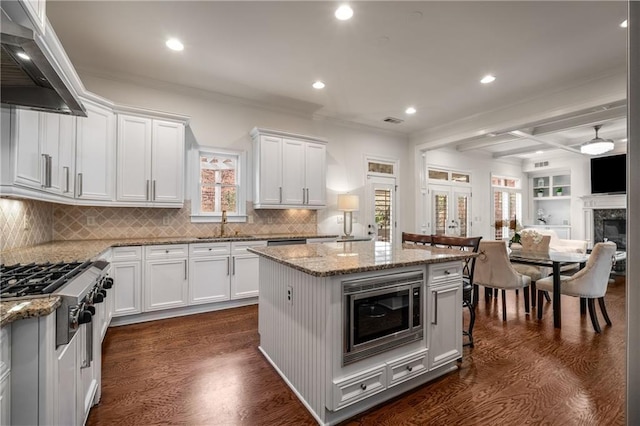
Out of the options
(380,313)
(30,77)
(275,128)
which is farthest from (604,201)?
(30,77)

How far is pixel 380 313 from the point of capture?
6.36ft

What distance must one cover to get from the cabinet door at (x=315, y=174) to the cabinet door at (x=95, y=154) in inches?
102

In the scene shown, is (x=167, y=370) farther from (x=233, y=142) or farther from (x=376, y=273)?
Result: (x=233, y=142)

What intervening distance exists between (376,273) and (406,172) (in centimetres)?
499

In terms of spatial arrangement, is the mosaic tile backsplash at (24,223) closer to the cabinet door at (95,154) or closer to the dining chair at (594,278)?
the cabinet door at (95,154)

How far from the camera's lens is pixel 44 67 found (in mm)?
1390

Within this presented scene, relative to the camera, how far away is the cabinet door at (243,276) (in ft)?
12.8

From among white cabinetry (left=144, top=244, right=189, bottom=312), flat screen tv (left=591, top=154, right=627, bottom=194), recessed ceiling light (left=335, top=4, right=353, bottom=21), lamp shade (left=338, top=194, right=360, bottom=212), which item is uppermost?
recessed ceiling light (left=335, top=4, right=353, bottom=21)

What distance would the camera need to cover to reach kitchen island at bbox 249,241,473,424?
175cm

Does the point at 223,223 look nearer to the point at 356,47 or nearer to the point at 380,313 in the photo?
the point at 356,47

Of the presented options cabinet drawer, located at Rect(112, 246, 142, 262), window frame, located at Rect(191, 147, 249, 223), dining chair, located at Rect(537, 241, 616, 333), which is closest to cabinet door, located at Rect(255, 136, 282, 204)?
window frame, located at Rect(191, 147, 249, 223)

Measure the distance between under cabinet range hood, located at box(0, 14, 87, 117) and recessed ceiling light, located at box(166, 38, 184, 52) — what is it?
162 centimetres

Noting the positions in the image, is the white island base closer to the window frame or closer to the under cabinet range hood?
the under cabinet range hood

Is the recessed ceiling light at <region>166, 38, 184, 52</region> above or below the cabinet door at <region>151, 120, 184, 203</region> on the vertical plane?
above
